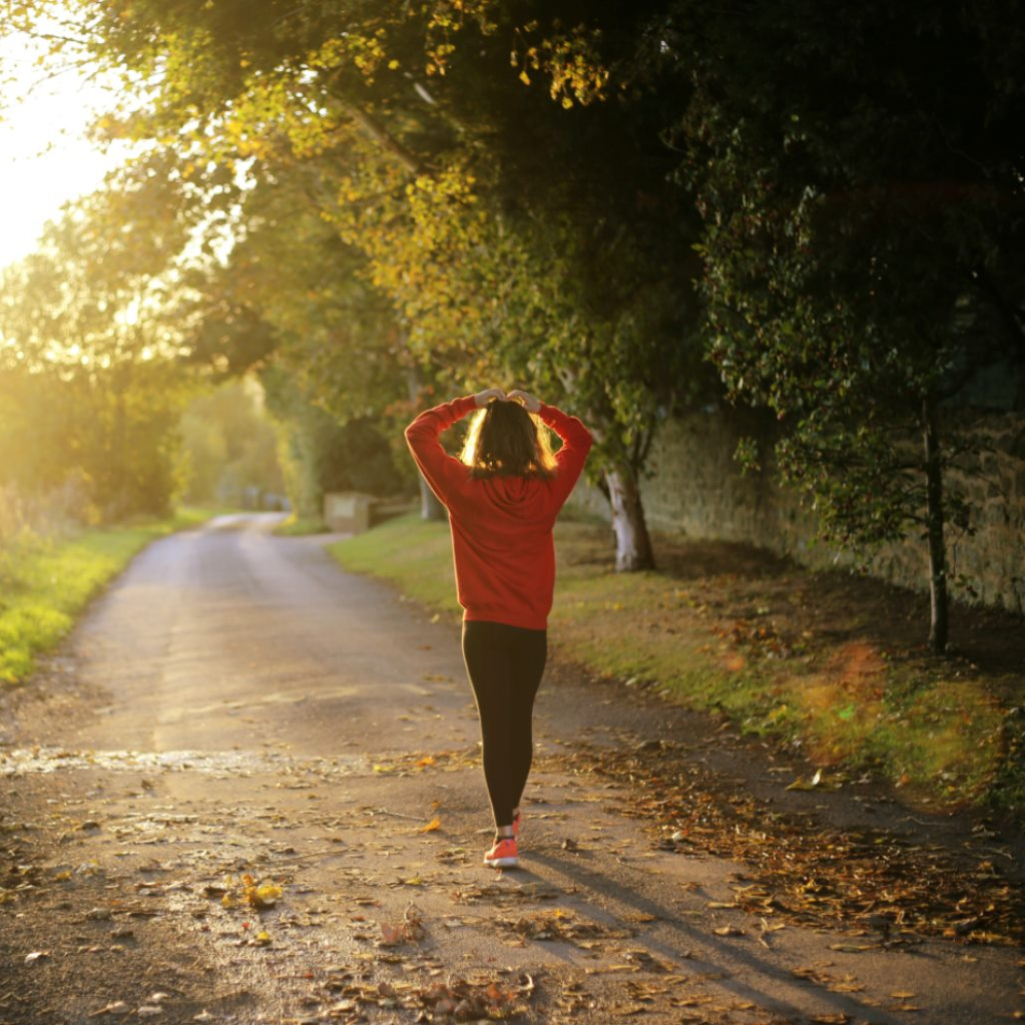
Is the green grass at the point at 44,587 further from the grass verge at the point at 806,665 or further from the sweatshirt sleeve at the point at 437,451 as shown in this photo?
the sweatshirt sleeve at the point at 437,451

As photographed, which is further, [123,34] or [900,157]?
[123,34]

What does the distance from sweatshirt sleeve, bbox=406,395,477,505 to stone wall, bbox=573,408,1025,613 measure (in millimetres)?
4820

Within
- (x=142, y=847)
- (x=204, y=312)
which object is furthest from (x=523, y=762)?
(x=204, y=312)

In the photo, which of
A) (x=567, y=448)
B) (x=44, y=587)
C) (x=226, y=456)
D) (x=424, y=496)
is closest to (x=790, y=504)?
(x=567, y=448)

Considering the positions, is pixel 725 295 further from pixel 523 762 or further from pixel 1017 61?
pixel 523 762

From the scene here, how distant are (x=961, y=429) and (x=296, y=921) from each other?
28.8 ft

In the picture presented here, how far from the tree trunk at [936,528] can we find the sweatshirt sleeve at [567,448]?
4.76m

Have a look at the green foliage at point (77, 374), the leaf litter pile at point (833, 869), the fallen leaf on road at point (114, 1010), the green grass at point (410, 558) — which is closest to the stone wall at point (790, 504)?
the leaf litter pile at point (833, 869)

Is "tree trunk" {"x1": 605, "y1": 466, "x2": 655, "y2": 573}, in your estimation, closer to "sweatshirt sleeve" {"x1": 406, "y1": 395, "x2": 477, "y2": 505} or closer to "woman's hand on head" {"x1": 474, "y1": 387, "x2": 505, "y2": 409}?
"sweatshirt sleeve" {"x1": 406, "y1": 395, "x2": 477, "y2": 505}

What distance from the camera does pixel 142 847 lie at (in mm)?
7309

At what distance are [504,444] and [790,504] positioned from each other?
38.8 ft

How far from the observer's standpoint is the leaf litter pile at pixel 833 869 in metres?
5.86

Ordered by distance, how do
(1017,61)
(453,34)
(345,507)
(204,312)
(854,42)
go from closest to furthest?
(1017,61), (854,42), (453,34), (204,312), (345,507)

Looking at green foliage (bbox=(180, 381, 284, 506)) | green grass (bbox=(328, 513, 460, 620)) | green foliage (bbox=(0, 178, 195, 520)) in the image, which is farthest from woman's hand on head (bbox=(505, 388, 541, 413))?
Result: green foliage (bbox=(180, 381, 284, 506))
